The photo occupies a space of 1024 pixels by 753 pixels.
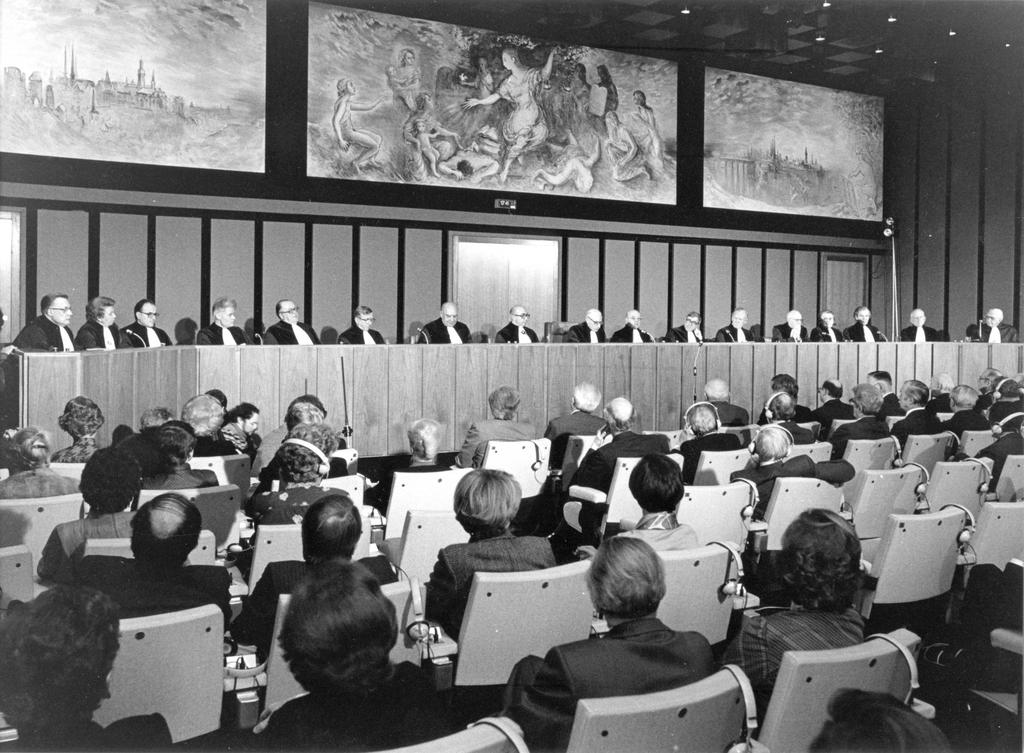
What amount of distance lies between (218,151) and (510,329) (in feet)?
12.0

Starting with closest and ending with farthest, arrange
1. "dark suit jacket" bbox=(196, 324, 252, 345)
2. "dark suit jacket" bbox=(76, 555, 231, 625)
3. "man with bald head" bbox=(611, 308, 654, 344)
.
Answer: "dark suit jacket" bbox=(76, 555, 231, 625) → "dark suit jacket" bbox=(196, 324, 252, 345) → "man with bald head" bbox=(611, 308, 654, 344)

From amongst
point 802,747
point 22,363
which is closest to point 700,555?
point 802,747

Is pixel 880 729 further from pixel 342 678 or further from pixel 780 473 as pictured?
pixel 780 473

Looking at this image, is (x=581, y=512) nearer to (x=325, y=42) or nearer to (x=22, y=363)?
(x=22, y=363)

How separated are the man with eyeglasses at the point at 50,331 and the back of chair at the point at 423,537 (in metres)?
5.26

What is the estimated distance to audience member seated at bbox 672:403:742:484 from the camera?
546 cm

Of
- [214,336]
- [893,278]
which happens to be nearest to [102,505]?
[214,336]

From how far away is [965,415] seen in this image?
21.9ft

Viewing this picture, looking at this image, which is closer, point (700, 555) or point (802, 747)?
point (802, 747)

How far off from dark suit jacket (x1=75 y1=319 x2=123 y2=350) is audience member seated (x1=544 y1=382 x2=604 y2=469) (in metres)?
4.35

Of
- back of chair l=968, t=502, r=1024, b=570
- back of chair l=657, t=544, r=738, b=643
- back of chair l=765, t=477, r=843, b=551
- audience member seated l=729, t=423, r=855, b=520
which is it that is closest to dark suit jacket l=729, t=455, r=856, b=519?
audience member seated l=729, t=423, r=855, b=520

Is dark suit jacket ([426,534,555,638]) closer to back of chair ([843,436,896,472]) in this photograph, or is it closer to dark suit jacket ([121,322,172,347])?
back of chair ([843,436,896,472])

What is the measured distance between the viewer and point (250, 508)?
3824 mm

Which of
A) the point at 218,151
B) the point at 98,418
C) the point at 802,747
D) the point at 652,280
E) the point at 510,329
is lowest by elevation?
the point at 802,747
